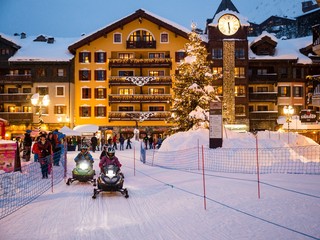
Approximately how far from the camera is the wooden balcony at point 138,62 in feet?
187

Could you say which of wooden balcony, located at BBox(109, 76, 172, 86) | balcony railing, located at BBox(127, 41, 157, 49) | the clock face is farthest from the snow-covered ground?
balcony railing, located at BBox(127, 41, 157, 49)

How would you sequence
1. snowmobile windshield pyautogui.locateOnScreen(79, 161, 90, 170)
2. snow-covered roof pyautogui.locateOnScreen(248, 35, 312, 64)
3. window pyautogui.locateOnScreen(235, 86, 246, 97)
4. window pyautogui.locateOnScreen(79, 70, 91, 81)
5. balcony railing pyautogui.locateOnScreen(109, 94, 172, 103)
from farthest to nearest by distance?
snow-covered roof pyautogui.locateOnScreen(248, 35, 312, 64) < window pyautogui.locateOnScreen(79, 70, 91, 81) < balcony railing pyautogui.locateOnScreen(109, 94, 172, 103) < window pyautogui.locateOnScreen(235, 86, 246, 97) < snowmobile windshield pyautogui.locateOnScreen(79, 161, 90, 170)

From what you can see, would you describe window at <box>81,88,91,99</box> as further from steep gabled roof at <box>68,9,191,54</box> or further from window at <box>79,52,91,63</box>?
steep gabled roof at <box>68,9,191,54</box>

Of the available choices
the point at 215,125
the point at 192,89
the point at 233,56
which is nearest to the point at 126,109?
the point at 233,56

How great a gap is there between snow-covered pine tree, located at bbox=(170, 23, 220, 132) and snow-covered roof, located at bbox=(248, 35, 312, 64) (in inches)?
986

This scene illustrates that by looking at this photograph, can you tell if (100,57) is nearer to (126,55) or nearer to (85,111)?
(126,55)

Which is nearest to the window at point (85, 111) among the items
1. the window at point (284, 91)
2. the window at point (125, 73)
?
the window at point (125, 73)

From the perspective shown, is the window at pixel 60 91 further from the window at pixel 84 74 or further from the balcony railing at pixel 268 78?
the balcony railing at pixel 268 78

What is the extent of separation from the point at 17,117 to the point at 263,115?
32.9 metres

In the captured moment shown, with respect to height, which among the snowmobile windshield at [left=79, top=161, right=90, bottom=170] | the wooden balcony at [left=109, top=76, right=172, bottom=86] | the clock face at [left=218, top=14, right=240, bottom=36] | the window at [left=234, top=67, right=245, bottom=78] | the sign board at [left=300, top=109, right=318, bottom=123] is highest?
the clock face at [left=218, top=14, right=240, bottom=36]

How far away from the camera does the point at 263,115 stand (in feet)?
188

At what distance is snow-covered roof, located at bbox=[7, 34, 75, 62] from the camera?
190 ft

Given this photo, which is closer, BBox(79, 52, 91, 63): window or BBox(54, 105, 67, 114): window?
BBox(54, 105, 67, 114): window

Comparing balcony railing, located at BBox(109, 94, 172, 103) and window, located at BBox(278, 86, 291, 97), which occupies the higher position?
window, located at BBox(278, 86, 291, 97)
